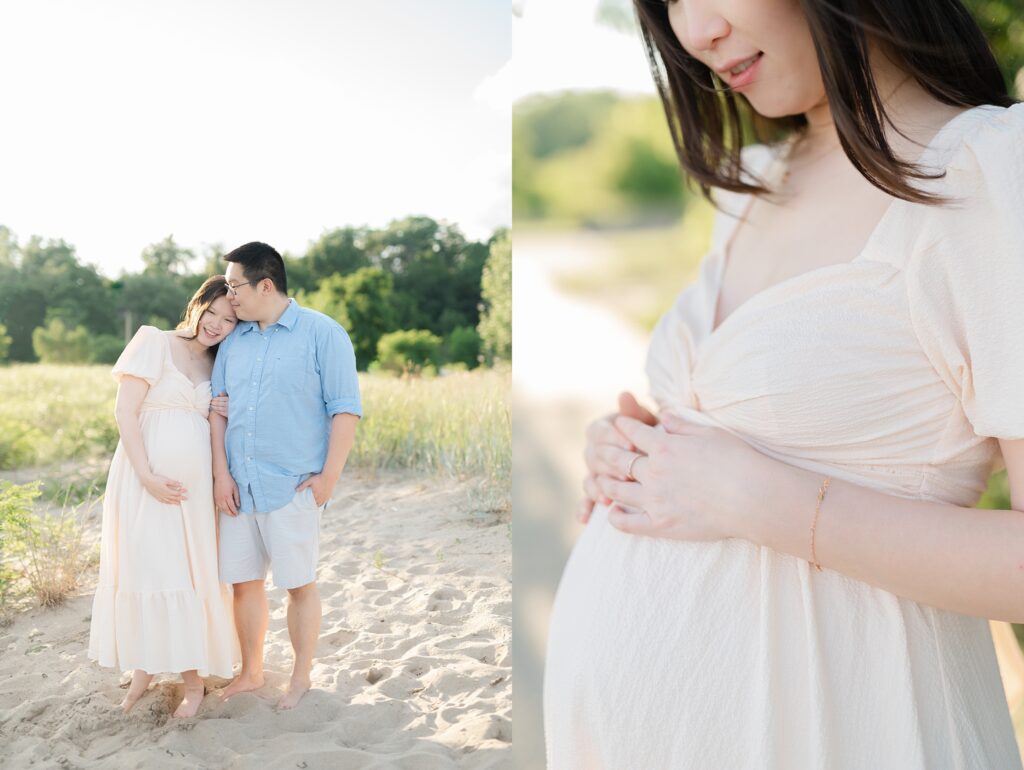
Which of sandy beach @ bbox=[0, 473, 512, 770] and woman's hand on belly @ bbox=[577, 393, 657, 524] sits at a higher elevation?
woman's hand on belly @ bbox=[577, 393, 657, 524]

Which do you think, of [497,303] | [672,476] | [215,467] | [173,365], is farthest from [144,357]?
[672,476]

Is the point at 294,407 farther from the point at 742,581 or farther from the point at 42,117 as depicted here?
the point at 742,581

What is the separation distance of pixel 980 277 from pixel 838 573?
324 millimetres

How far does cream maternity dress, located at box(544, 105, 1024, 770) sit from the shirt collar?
52.1 inches

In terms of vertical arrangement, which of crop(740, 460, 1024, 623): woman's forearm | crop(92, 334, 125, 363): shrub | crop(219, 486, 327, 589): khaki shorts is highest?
crop(92, 334, 125, 363): shrub

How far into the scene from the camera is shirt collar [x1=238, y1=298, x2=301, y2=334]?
208 cm

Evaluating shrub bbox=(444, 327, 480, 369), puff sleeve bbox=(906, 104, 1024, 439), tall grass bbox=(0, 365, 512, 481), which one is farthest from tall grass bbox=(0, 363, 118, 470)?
puff sleeve bbox=(906, 104, 1024, 439)

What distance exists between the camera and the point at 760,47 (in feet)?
3.04

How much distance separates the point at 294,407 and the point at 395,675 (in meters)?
0.80

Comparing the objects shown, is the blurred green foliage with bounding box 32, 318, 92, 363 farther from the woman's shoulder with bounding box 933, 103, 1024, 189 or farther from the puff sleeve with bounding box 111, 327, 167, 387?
the woman's shoulder with bounding box 933, 103, 1024, 189

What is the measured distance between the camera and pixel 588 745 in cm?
102

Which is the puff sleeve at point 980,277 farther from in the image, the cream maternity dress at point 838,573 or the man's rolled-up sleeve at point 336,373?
the man's rolled-up sleeve at point 336,373

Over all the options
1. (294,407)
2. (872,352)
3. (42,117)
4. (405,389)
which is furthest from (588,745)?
(42,117)

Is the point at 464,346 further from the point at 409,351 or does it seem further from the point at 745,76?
the point at 745,76
